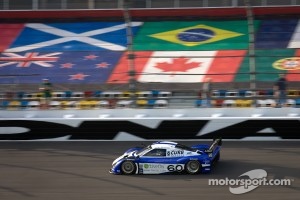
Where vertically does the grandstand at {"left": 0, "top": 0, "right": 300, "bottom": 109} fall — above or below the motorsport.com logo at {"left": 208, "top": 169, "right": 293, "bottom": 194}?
above

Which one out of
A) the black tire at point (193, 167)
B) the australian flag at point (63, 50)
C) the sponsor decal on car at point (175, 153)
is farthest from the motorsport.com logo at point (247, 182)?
the australian flag at point (63, 50)

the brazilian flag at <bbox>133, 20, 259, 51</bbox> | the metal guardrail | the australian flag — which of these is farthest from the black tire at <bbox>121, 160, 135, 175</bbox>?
the metal guardrail

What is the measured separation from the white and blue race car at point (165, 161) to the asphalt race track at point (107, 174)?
14 cm

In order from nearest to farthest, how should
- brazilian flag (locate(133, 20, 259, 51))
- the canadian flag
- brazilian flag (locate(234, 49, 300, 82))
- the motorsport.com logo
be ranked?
the motorsport.com logo
brazilian flag (locate(234, 49, 300, 82))
the canadian flag
brazilian flag (locate(133, 20, 259, 51))

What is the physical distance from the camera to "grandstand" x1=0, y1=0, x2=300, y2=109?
1923 cm

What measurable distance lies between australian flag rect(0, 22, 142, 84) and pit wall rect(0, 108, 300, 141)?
5.66m

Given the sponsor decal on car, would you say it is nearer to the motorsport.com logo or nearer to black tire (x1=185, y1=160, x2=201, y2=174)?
black tire (x1=185, y1=160, x2=201, y2=174)

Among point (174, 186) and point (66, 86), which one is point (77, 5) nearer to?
point (66, 86)

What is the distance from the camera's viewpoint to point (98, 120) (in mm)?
12656

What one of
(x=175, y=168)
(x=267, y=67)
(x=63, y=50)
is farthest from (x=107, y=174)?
(x=63, y=50)

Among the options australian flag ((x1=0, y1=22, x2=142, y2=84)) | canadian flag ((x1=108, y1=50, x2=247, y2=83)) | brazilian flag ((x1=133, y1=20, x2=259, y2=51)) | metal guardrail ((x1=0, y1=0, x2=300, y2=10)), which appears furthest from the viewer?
metal guardrail ((x1=0, y1=0, x2=300, y2=10))

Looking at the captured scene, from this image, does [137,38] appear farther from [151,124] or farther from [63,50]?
[151,124]

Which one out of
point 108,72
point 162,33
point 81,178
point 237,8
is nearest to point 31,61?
point 108,72

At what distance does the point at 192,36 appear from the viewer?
2227 cm
